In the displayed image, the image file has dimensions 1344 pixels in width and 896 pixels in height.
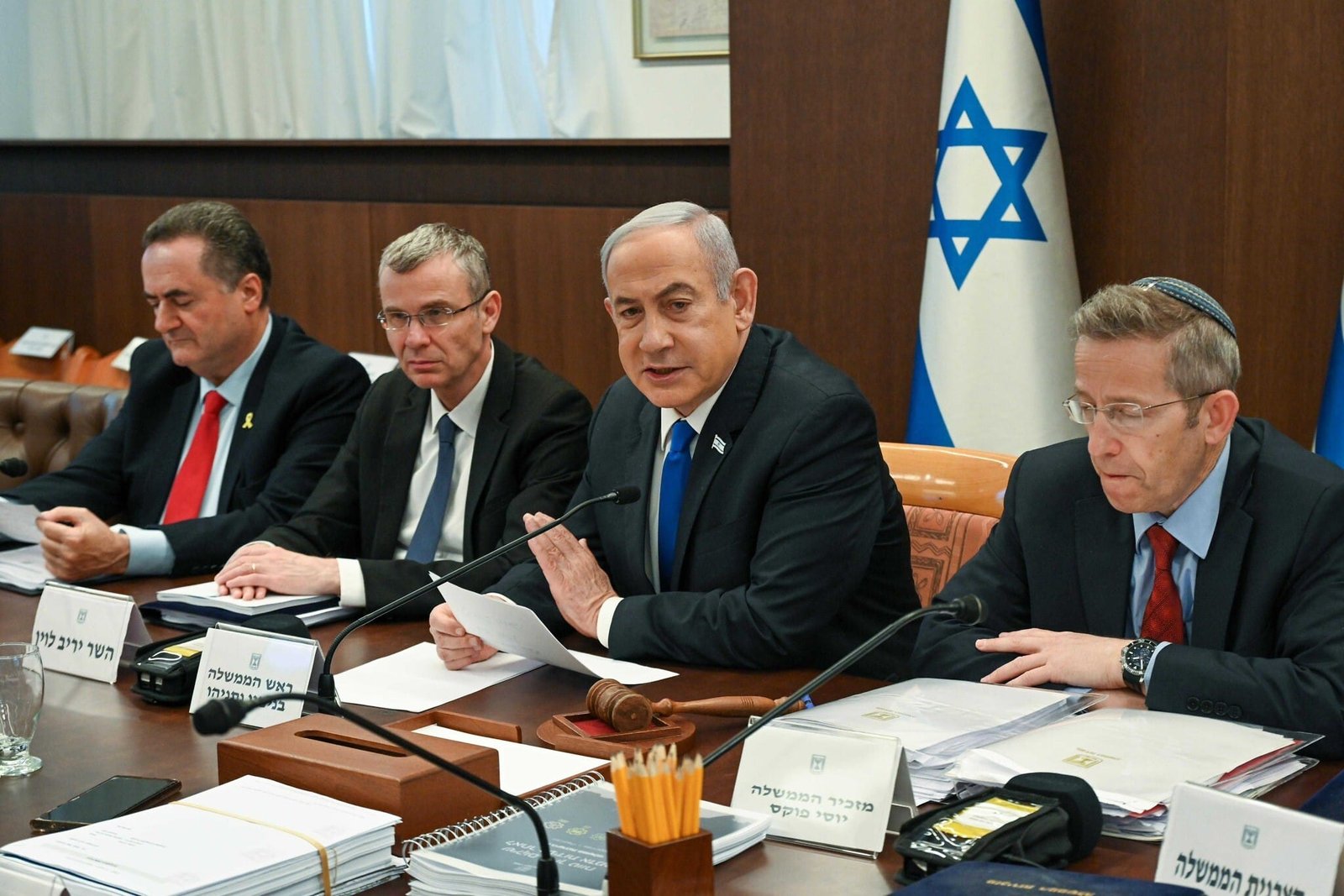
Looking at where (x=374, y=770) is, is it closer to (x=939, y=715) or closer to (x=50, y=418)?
(x=939, y=715)

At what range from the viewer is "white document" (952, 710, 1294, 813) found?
1.66m

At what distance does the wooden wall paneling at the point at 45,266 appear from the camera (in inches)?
256

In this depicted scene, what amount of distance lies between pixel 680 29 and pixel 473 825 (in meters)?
3.87

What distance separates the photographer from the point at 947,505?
2.94m

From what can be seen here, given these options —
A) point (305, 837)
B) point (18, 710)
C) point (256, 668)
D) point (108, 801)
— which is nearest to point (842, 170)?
point (256, 668)

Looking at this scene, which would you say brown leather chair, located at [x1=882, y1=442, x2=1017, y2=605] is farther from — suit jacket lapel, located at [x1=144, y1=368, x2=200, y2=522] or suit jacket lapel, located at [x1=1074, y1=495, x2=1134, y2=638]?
suit jacket lapel, located at [x1=144, y1=368, x2=200, y2=522]

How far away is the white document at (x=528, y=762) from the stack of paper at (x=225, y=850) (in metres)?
0.21

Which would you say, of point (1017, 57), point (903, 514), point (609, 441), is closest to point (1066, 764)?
point (903, 514)

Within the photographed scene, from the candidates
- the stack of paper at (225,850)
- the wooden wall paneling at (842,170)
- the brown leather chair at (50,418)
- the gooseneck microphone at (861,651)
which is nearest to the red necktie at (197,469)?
the brown leather chair at (50,418)

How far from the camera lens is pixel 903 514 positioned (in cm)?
280

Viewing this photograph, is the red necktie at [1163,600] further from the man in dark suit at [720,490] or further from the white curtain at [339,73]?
the white curtain at [339,73]

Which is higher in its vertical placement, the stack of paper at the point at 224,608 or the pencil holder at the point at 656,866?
the pencil holder at the point at 656,866

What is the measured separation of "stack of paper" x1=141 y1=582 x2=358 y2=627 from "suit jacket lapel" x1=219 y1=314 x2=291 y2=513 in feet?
2.86

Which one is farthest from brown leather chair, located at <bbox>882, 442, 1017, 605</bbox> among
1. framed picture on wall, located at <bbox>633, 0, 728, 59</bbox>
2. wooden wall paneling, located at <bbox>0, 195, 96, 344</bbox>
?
wooden wall paneling, located at <bbox>0, 195, 96, 344</bbox>
